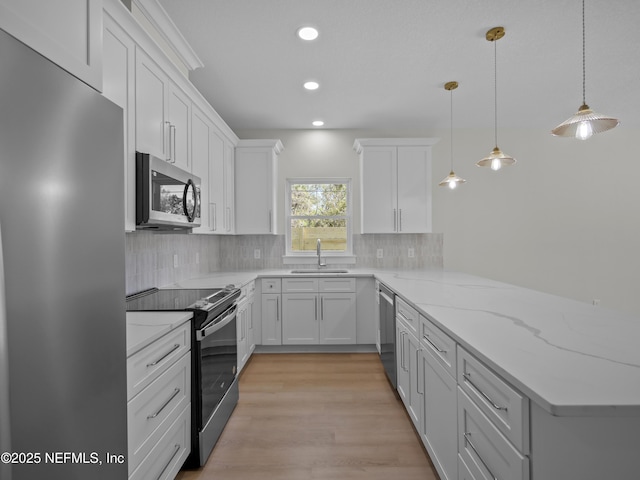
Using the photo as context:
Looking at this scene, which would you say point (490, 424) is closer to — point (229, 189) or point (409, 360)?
point (409, 360)

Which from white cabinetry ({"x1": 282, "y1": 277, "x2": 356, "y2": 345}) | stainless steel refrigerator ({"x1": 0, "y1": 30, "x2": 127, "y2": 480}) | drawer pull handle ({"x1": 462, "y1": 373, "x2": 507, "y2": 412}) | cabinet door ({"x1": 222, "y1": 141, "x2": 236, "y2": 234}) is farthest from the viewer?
white cabinetry ({"x1": 282, "y1": 277, "x2": 356, "y2": 345})

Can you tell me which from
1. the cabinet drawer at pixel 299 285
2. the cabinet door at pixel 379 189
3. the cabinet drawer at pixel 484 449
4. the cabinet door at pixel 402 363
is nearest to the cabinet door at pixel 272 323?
the cabinet drawer at pixel 299 285

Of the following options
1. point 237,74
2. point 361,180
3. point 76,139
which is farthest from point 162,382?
point 361,180

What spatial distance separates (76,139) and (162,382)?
116cm

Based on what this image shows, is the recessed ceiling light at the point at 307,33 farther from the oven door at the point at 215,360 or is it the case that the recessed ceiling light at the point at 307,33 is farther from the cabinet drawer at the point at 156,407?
the cabinet drawer at the point at 156,407

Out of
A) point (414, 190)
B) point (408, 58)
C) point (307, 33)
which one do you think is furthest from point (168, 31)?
Result: point (414, 190)

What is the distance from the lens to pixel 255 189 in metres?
4.11

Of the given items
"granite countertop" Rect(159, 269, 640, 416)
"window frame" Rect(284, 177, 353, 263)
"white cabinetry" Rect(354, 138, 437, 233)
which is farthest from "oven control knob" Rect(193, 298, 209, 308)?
"white cabinetry" Rect(354, 138, 437, 233)

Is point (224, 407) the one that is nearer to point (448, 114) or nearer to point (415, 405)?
point (415, 405)

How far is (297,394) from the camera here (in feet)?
9.34

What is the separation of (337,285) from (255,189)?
149cm

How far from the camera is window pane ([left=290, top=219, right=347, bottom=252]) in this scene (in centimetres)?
450

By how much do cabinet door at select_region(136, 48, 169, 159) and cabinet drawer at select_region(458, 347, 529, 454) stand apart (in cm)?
189

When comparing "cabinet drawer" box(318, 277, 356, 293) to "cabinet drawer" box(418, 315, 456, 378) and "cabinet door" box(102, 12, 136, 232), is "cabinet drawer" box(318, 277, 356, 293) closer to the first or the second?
"cabinet drawer" box(418, 315, 456, 378)
